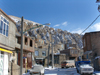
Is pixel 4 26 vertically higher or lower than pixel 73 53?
higher

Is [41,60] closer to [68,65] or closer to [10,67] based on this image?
[68,65]

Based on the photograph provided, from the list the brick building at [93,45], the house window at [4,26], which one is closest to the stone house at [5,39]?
the house window at [4,26]

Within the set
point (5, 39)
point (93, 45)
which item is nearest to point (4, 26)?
point (5, 39)

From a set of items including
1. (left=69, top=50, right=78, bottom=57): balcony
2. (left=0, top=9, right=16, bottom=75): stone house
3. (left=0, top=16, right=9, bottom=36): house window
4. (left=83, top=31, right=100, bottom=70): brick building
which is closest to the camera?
(left=0, top=16, right=9, bottom=36): house window

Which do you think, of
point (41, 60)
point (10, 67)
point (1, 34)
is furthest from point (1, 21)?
point (41, 60)

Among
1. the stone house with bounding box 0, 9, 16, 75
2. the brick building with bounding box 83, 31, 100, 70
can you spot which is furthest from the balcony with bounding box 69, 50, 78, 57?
the stone house with bounding box 0, 9, 16, 75

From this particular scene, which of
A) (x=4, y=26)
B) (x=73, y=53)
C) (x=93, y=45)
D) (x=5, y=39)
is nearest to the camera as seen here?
(x=4, y=26)

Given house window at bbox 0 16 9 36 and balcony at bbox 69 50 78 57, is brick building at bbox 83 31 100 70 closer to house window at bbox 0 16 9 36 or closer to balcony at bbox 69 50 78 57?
house window at bbox 0 16 9 36

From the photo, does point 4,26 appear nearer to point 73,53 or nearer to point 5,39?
point 5,39

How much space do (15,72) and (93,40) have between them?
1800 centimetres

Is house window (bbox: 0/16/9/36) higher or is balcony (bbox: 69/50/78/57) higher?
house window (bbox: 0/16/9/36)

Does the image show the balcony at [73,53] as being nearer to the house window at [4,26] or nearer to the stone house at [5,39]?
the stone house at [5,39]

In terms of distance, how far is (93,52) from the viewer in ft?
94.3

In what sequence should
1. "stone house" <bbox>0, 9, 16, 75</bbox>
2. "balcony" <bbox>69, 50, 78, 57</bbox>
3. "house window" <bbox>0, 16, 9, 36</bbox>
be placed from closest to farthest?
"house window" <bbox>0, 16, 9, 36</bbox> < "stone house" <bbox>0, 9, 16, 75</bbox> < "balcony" <bbox>69, 50, 78, 57</bbox>
